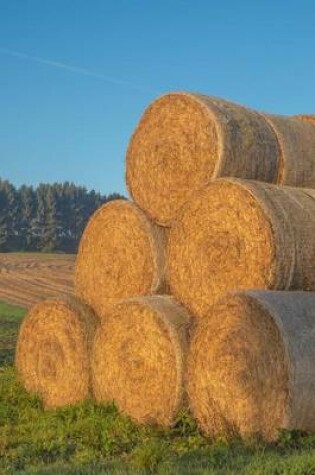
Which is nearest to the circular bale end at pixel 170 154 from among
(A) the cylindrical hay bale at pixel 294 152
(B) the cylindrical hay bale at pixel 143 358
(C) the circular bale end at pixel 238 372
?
(A) the cylindrical hay bale at pixel 294 152

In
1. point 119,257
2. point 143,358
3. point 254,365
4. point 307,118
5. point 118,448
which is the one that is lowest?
point 118,448

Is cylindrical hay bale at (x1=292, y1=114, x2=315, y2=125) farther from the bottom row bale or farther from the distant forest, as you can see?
the distant forest

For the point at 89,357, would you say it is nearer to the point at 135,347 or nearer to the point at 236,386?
the point at 135,347

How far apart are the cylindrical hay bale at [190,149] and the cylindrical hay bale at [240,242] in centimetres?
53

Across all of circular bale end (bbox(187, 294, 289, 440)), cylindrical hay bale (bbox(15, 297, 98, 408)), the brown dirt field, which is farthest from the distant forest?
circular bale end (bbox(187, 294, 289, 440))

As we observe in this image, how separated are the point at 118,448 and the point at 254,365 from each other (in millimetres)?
1530

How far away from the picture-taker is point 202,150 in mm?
8609

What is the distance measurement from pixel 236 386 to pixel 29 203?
86779 mm

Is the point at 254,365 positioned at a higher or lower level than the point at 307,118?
lower

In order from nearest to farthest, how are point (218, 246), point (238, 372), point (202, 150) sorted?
point (238, 372)
point (218, 246)
point (202, 150)

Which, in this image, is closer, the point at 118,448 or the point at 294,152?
the point at 118,448

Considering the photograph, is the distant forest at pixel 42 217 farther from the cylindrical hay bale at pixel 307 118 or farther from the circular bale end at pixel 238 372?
the circular bale end at pixel 238 372

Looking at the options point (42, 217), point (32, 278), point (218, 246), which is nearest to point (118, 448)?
point (218, 246)

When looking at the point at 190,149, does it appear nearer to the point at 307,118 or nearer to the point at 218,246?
the point at 218,246
